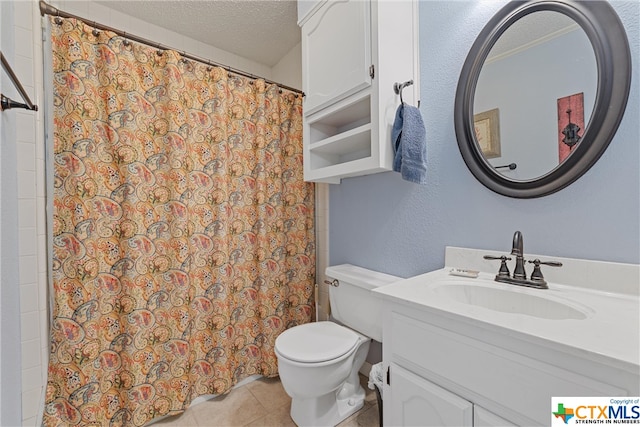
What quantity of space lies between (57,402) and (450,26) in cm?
244

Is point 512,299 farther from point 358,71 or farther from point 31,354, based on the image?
point 31,354

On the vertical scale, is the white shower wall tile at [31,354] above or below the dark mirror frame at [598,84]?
below

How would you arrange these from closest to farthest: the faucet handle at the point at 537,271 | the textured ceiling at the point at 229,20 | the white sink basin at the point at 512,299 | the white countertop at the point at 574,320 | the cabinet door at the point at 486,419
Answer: the white countertop at the point at 574,320
the cabinet door at the point at 486,419
the white sink basin at the point at 512,299
the faucet handle at the point at 537,271
the textured ceiling at the point at 229,20

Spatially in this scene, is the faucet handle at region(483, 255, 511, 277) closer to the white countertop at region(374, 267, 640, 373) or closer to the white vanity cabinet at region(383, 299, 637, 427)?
the white countertop at region(374, 267, 640, 373)

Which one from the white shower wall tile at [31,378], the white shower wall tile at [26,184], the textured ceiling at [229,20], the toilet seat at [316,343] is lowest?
the white shower wall tile at [31,378]

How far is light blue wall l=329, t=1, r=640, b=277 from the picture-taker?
0.82 m

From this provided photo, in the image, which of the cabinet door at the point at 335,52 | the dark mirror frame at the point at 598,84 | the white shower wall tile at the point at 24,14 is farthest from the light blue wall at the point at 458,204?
the white shower wall tile at the point at 24,14

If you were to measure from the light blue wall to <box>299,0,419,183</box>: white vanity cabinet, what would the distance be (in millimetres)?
152

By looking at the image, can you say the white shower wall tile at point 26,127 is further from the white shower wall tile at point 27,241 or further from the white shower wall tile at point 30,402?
the white shower wall tile at point 30,402

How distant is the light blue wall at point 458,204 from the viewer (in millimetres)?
822

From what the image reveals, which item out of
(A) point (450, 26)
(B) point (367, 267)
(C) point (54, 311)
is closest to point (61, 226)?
(C) point (54, 311)

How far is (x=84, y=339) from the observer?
4.02ft

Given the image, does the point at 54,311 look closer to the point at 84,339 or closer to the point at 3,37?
the point at 84,339

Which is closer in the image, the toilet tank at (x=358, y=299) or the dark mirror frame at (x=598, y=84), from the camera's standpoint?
the dark mirror frame at (x=598, y=84)
